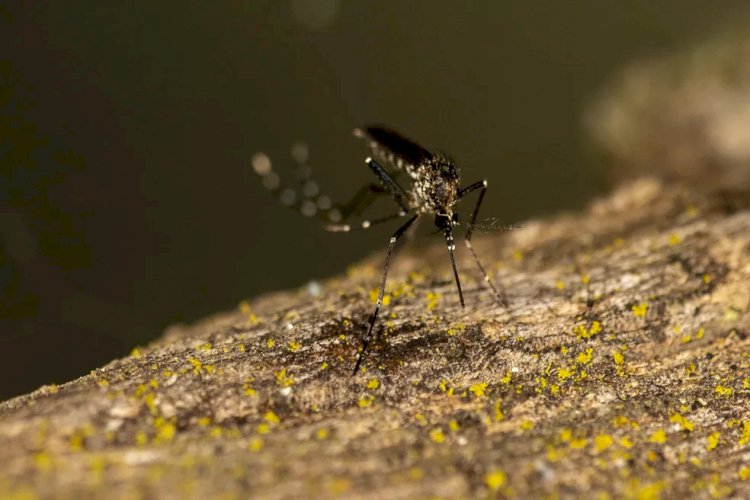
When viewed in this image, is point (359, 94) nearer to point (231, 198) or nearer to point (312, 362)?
point (231, 198)

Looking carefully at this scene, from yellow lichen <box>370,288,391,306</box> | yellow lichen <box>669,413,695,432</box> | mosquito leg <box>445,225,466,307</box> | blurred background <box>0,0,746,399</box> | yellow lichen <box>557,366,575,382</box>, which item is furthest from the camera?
blurred background <box>0,0,746,399</box>

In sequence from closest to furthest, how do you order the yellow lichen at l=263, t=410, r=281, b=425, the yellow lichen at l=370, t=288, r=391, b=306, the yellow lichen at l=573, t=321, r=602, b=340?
the yellow lichen at l=263, t=410, r=281, b=425, the yellow lichen at l=573, t=321, r=602, b=340, the yellow lichen at l=370, t=288, r=391, b=306

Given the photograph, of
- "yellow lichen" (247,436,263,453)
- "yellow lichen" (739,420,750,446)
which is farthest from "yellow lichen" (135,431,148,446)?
"yellow lichen" (739,420,750,446)

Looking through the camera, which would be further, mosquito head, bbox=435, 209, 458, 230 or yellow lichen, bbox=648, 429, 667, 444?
mosquito head, bbox=435, 209, 458, 230

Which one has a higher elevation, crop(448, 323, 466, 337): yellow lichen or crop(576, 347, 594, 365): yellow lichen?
crop(448, 323, 466, 337): yellow lichen

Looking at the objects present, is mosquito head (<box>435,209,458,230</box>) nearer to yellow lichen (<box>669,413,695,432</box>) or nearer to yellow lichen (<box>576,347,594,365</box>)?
yellow lichen (<box>576,347,594,365</box>)

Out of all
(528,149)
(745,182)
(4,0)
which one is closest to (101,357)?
(4,0)

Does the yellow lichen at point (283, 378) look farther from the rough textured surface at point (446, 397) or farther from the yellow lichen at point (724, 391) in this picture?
the yellow lichen at point (724, 391)
